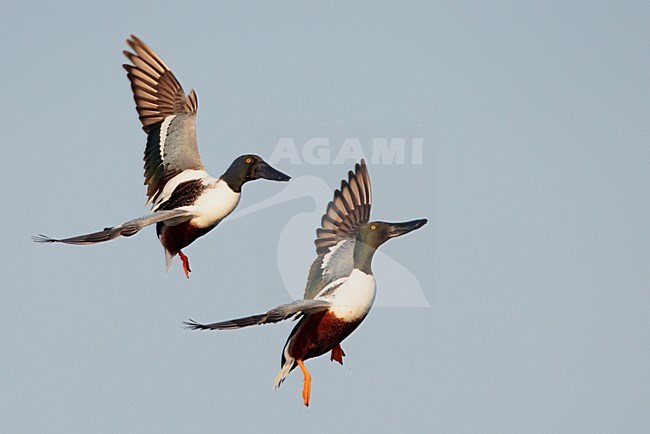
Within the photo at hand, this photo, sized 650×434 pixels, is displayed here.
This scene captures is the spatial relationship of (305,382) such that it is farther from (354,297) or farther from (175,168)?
(175,168)

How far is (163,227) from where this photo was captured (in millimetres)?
21672

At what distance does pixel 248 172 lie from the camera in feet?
69.9

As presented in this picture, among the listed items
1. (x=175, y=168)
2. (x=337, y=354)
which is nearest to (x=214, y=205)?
(x=175, y=168)

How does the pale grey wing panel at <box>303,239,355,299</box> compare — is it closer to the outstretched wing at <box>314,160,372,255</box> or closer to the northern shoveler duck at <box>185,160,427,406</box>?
the northern shoveler duck at <box>185,160,427,406</box>

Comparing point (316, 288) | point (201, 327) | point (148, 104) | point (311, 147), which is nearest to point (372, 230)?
point (316, 288)

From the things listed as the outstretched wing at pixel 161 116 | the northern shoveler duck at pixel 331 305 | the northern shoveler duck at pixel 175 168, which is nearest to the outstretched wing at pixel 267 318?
the northern shoveler duck at pixel 331 305

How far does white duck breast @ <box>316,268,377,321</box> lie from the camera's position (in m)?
17.8

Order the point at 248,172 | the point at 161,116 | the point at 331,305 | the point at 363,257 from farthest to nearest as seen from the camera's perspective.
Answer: the point at 161,116 → the point at 248,172 → the point at 363,257 → the point at 331,305

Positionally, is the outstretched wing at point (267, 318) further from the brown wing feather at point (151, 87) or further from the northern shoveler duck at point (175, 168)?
the brown wing feather at point (151, 87)

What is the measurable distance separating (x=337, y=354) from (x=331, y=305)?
207cm

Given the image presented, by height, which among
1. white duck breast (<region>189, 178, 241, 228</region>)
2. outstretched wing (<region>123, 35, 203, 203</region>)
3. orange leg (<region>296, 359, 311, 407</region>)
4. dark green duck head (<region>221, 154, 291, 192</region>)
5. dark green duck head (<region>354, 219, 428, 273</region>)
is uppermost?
outstretched wing (<region>123, 35, 203, 203</region>)

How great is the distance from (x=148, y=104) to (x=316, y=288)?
4.99 metres

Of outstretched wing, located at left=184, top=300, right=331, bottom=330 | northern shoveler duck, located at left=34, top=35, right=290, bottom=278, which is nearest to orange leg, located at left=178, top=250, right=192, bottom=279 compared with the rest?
northern shoveler duck, located at left=34, top=35, right=290, bottom=278

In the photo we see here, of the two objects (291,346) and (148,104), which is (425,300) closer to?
(291,346)
